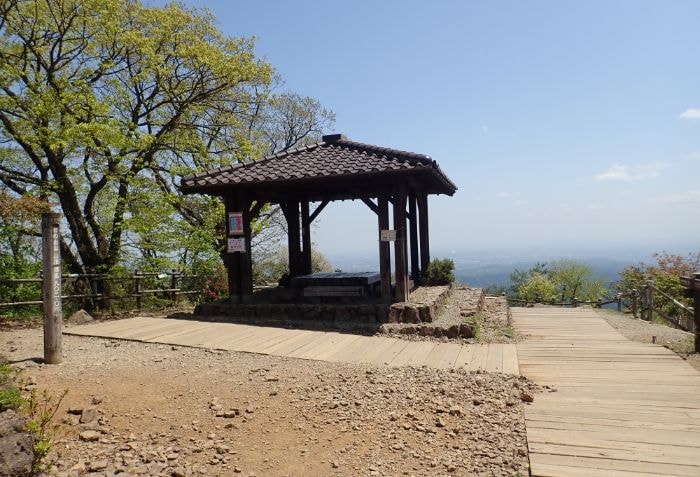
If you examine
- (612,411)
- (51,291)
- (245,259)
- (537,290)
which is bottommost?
(537,290)

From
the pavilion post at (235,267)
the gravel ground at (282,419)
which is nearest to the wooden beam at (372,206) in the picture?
the pavilion post at (235,267)

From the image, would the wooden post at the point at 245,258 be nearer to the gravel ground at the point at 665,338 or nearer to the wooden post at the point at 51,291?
the wooden post at the point at 51,291

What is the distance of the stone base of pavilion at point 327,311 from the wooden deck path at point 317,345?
1.73 ft

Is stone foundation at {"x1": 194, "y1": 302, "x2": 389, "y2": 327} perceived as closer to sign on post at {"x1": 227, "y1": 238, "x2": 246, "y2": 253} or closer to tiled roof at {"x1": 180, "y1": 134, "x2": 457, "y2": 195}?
sign on post at {"x1": 227, "y1": 238, "x2": 246, "y2": 253}

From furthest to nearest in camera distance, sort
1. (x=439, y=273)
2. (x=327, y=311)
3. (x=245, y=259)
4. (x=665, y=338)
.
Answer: (x=439, y=273)
(x=245, y=259)
(x=327, y=311)
(x=665, y=338)

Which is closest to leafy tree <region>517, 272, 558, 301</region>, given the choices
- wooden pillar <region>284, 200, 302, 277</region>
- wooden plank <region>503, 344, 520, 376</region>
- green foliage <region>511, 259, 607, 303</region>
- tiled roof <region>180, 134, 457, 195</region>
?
green foliage <region>511, 259, 607, 303</region>

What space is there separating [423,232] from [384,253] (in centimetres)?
390

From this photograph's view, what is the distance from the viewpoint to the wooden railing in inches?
404

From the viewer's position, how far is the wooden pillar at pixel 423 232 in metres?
11.8

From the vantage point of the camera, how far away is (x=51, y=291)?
17.6ft

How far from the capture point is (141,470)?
3.01m

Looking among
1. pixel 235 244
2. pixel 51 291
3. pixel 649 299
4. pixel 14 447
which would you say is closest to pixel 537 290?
pixel 649 299

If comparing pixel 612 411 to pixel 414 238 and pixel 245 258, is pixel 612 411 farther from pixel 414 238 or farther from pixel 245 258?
pixel 414 238

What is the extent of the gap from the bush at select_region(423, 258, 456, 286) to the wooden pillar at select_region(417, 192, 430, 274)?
354 millimetres
